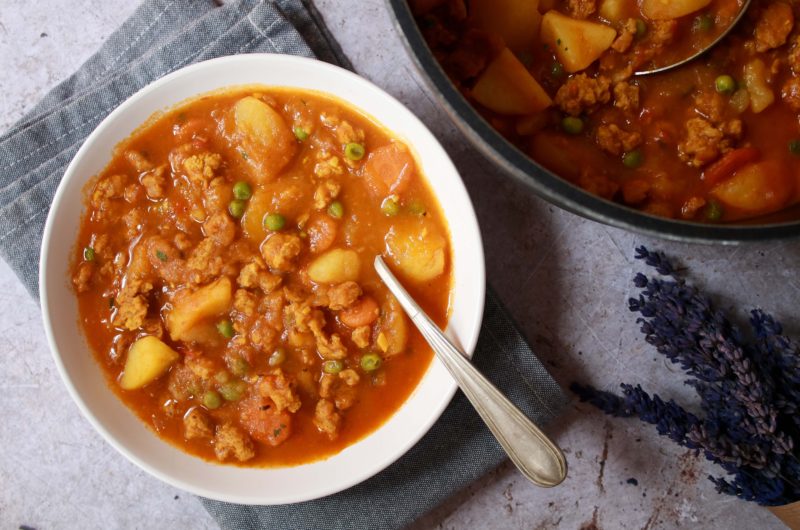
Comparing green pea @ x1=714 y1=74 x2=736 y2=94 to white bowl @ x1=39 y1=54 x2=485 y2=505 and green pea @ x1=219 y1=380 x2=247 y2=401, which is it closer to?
white bowl @ x1=39 y1=54 x2=485 y2=505

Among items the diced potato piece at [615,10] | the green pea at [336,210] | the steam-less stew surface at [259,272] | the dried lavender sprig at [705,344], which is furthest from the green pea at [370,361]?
the diced potato piece at [615,10]

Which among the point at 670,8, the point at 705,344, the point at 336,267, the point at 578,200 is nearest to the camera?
the point at 578,200

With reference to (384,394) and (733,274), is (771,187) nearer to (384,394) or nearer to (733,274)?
(733,274)

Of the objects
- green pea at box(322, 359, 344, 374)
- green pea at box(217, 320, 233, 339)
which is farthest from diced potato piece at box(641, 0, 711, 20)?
green pea at box(217, 320, 233, 339)

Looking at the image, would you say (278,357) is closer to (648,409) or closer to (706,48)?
(648,409)

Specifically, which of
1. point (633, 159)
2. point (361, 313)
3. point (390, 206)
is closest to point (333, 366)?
point (361, 313)
